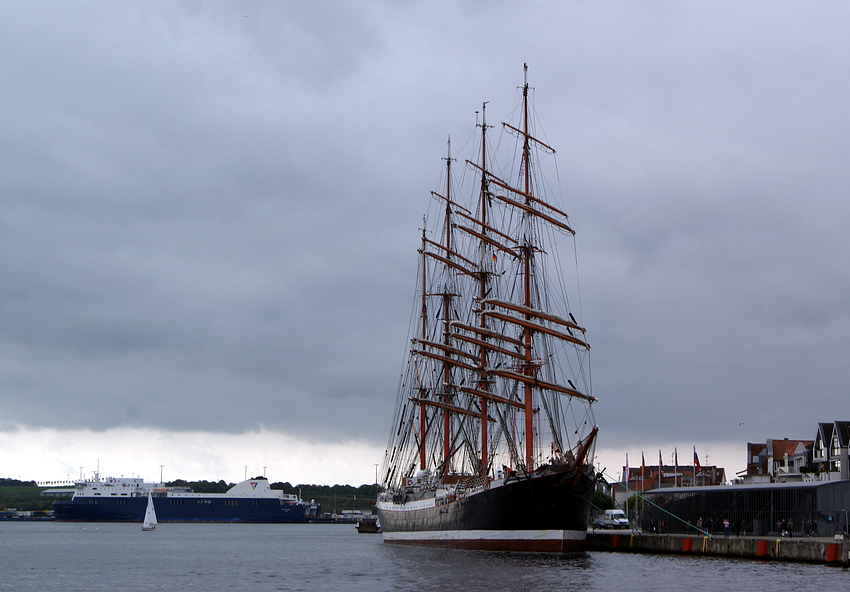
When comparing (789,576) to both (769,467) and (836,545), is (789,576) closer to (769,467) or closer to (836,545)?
(836,545)

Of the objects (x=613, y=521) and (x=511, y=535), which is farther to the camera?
(x=613, y=521)

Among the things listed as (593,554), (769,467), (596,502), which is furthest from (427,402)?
Result: (596,502)

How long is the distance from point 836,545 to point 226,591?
103 feet

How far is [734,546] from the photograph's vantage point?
58719mm

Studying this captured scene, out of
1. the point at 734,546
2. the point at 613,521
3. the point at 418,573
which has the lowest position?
the point at 418,573

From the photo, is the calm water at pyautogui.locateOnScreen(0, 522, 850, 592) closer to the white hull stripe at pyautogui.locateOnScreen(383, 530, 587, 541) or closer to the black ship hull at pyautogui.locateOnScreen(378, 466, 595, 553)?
the black ship hull at pyautogui.locateOnScreen(378, 466, 595, 553)

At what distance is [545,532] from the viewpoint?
63.0 metres

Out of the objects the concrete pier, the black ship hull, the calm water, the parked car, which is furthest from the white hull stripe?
the parked car

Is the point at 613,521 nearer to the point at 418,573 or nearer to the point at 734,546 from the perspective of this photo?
the point at 734,546

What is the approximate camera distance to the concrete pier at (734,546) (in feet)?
165

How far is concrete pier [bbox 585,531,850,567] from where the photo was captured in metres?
50.4

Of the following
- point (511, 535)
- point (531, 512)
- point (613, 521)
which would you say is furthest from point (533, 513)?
point (613, 521)

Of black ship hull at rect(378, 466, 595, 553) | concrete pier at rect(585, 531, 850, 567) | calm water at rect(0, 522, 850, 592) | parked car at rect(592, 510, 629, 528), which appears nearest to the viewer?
calm water at rect(0, 522, 850, 592)

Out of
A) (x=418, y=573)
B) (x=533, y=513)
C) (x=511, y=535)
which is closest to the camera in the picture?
(x=418, y=573)
